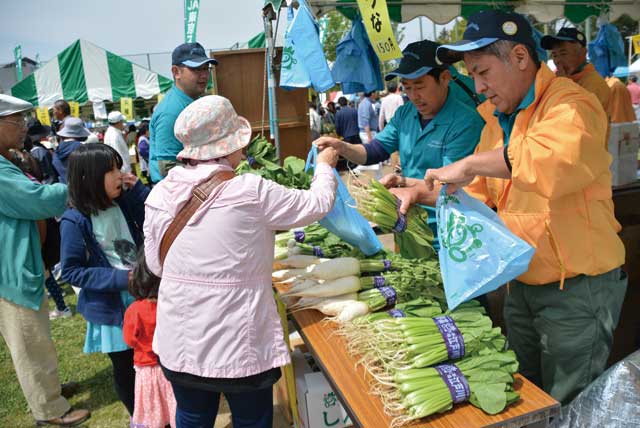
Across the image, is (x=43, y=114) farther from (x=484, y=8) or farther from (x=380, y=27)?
A: (x=380, y=27)

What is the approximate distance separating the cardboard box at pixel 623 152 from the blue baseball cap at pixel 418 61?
6.46ft

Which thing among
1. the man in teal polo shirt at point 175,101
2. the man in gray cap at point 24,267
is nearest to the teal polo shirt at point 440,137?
the man in teal polo shirt at point 175,101

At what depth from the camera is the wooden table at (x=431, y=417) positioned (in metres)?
1.52

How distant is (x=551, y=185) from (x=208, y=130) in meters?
1.27

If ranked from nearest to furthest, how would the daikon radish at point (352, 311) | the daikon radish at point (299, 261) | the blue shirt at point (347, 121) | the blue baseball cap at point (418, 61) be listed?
1. the daikon radish at point (352, 311)
2. the blue baseball cap at point (418, 61)
3. the daikon radish at point (299, 261)
4. the blue shirt at point (347, 121)

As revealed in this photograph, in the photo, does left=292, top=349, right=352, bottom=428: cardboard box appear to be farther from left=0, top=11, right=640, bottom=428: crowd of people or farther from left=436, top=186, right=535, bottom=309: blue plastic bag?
left=436, top=186, right=535, bottom=309: blue plastic bag

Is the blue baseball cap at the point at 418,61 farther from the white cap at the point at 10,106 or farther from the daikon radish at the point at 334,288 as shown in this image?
the white cap at the point at 10,106

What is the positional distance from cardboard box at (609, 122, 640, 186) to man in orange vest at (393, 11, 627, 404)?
2.00 metres

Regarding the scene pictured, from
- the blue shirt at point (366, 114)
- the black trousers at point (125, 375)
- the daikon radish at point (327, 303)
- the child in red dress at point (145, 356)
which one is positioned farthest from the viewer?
the blue shirt at point (366, 114)

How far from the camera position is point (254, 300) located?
1.90 metres

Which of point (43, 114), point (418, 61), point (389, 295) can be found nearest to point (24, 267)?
point (389, 295)

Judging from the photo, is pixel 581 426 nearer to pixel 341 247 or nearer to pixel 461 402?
pixel 461 402

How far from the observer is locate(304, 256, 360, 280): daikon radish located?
244cm

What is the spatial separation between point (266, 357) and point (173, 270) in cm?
53
